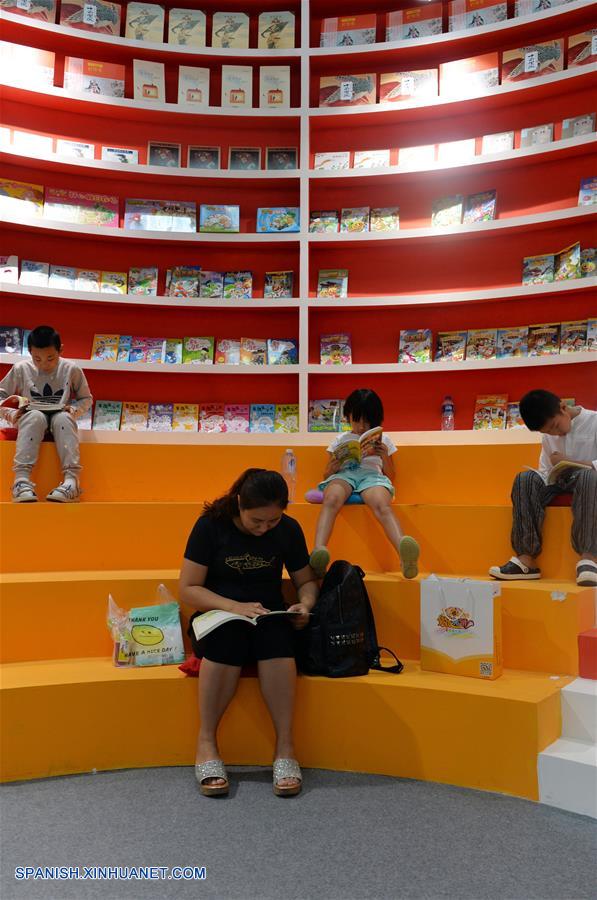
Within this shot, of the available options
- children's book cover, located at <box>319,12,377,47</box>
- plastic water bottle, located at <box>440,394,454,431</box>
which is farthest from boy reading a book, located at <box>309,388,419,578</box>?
children's book cover, located at <box>319,12,377,47</box>

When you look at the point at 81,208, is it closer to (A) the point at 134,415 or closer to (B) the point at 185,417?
(A) the point at 134,415

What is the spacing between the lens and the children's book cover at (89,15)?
13.7 ft

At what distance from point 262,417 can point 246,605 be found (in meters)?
2.20

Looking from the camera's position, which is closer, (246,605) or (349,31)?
(246,605)

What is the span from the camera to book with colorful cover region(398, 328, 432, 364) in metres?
4.18

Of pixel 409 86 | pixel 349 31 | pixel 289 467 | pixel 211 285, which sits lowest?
pixel 289 467

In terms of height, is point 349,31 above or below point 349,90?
above

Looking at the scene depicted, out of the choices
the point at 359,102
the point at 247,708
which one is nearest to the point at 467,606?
the point at 247,708

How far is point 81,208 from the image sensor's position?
4.22 m

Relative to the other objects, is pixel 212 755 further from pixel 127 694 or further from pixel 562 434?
pixel 562 434

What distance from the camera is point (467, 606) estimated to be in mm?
2295

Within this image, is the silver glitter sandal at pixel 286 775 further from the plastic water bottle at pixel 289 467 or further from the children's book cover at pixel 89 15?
the children's book cover at pixel 89 15

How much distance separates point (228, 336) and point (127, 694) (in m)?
2.62

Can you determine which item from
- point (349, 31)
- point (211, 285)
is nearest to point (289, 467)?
point (211, 285)
